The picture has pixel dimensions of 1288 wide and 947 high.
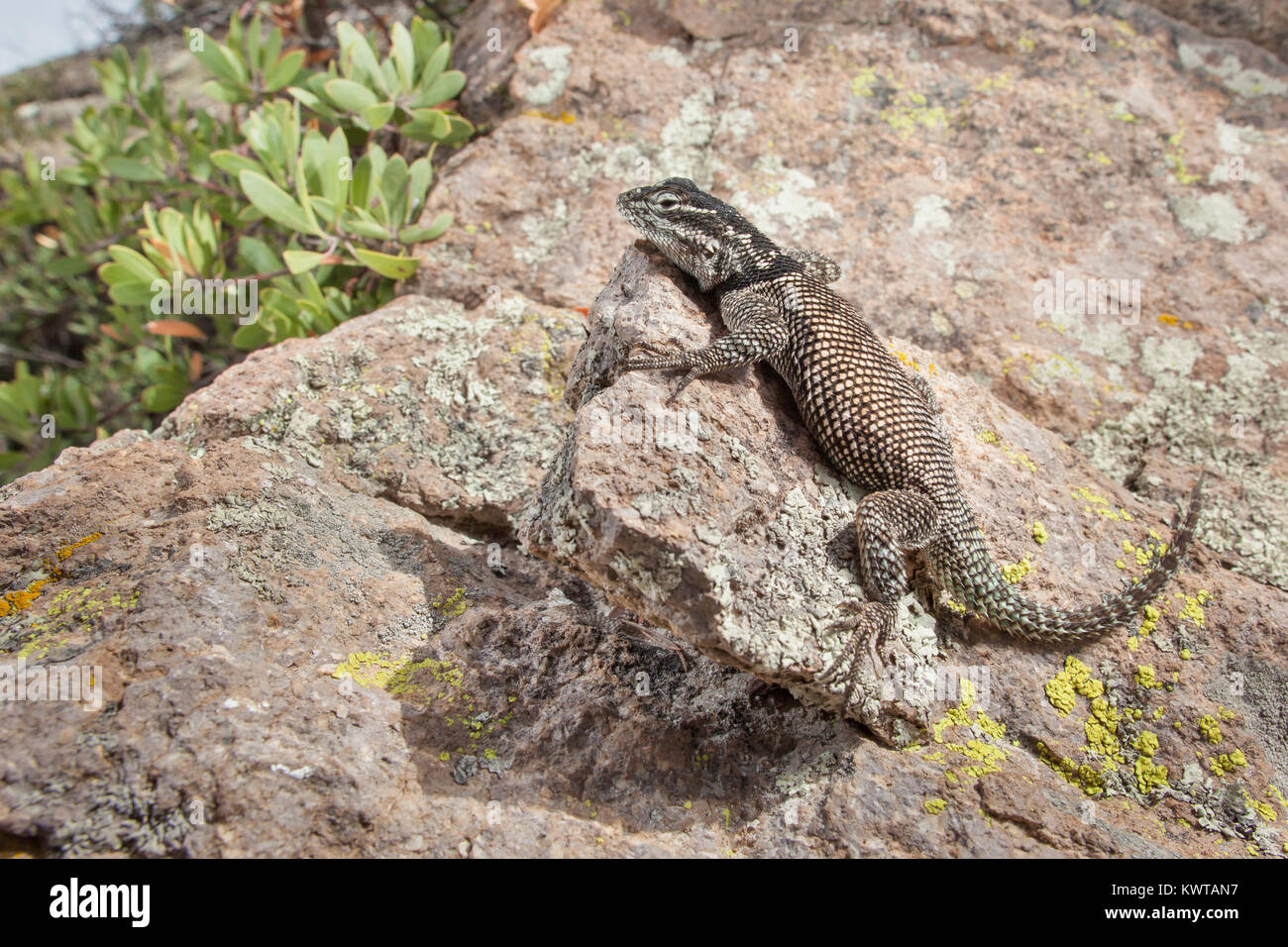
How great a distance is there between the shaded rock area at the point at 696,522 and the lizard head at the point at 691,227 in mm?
154

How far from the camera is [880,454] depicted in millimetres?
3365

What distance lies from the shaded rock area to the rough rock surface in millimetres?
31

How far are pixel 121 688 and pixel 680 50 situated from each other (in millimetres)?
5521

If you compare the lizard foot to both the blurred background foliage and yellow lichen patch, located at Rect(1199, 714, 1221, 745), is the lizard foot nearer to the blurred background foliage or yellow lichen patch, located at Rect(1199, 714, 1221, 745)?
yellow lichen patch, located at Rect(1199, 714, 1221, 745)

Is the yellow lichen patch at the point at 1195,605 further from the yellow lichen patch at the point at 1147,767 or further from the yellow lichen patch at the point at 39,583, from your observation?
the yellow lichen patch at the point at 39,583

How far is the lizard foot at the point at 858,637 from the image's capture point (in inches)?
116

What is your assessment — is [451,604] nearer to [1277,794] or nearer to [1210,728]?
[1210,728]

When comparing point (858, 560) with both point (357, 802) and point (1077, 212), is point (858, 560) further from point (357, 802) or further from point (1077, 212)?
point (1077, 212)

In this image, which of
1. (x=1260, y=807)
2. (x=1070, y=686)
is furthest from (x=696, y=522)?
(x=1260, y=807)

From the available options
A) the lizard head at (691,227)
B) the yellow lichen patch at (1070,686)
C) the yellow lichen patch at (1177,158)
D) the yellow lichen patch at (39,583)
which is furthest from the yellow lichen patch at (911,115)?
the yellow lichen patch at (39,583)

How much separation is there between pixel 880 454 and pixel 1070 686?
1329 mm

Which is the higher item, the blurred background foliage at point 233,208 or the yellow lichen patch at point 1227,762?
the blurred background foliage at point 233,208

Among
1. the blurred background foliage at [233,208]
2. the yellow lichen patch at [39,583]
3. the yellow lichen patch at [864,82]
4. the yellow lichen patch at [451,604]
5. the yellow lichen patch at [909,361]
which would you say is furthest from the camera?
the yellow lichen patch at [864,82]

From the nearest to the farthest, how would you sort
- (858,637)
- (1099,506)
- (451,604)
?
(858,637) → (451,604) → (1099,506)
